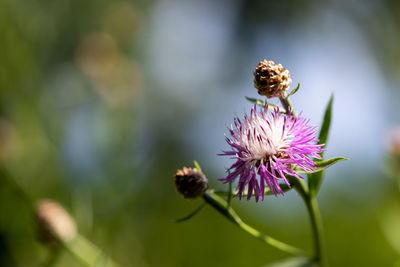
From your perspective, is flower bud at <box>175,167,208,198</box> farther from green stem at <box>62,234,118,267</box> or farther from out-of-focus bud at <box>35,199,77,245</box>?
out-of-focus bud at <box>35,199,77,245</box>

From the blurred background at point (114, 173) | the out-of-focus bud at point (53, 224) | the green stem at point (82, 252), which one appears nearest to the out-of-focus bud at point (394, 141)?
the blurred background at point (114, 173)

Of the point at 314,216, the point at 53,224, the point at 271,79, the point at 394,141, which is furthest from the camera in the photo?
the point at 394,141

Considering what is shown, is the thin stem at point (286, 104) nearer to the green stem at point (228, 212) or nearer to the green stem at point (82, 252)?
the green stem at point (228, 212)

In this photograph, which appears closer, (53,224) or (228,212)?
(228,212)

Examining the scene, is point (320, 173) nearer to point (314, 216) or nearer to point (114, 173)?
point (314, 216)

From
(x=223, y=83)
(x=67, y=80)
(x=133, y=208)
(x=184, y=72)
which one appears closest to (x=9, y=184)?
(x=133, y=208)

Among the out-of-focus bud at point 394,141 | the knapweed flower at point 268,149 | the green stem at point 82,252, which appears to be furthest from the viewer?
the out-of-focus bud at point 394,141

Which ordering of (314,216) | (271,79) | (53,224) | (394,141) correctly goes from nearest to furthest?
(271,79) < (314,216) < (53,224) < (394,141)

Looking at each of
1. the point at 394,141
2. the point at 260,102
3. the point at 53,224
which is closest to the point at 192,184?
the point at 260,102

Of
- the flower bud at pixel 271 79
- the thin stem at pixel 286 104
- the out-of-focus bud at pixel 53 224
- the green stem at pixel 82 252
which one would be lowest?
the green stem at pixel 82 252
